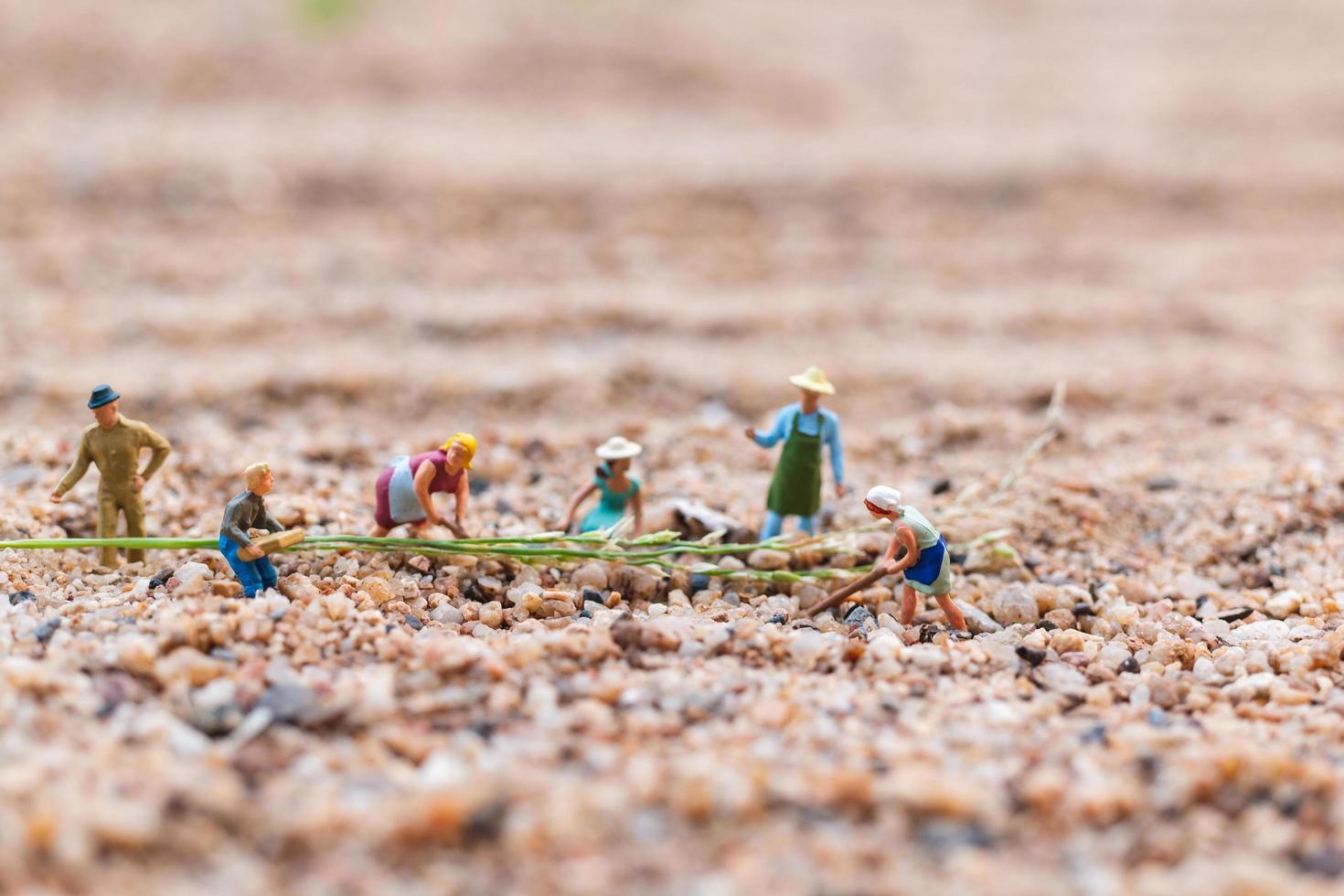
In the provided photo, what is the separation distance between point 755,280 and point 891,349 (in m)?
1.03

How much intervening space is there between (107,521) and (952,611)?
2.40 m

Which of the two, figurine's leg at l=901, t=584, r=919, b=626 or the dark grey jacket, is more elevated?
the dark grey jacket

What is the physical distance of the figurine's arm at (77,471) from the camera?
119 inches

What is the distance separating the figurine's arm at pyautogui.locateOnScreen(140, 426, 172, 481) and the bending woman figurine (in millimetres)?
2008

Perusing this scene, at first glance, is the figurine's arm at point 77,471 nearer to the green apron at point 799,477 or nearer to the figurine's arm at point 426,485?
the figurine's arm at point 426,485

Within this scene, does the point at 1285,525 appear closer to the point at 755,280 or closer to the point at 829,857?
the point at 829,857

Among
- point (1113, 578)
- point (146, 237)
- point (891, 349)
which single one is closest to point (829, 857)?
point (1113, 578)

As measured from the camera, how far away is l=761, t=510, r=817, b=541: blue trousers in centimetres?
351

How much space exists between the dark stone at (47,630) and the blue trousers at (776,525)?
198 cm

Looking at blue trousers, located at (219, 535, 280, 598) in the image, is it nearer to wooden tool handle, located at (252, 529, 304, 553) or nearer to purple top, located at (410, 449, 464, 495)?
wooden tool handle, located at (252, 529, 304, 553)

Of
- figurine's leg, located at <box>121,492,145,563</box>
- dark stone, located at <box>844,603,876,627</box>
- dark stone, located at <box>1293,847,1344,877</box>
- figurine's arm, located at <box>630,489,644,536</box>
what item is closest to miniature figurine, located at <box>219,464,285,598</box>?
figurine's leg, located at <box>121,492,145,563</box>

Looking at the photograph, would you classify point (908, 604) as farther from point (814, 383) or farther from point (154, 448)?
point (154, 448)

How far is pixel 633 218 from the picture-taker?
6715 mm

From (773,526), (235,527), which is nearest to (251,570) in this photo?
(235,527)
